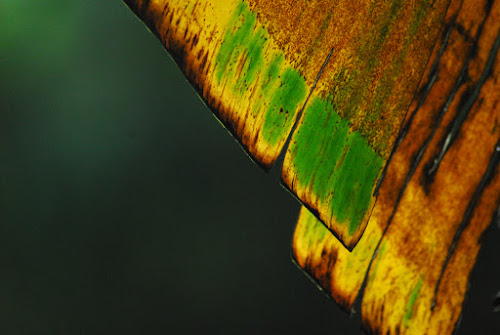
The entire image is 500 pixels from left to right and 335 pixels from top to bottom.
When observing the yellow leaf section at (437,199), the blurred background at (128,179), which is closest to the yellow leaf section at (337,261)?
the yellow leaf section at (437,199)

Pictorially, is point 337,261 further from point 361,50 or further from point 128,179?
point 128,179

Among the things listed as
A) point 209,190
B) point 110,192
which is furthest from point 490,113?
point 110,192

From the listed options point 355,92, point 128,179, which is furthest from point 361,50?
point 128,179

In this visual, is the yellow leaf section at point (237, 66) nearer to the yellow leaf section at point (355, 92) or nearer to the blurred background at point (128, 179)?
the yellow leaf section at point (355, 92)

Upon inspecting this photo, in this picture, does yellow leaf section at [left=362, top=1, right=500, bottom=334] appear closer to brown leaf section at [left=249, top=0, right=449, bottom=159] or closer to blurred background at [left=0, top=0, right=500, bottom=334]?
brown leaf section at [left=249, top=0, right=449, bottom=159]

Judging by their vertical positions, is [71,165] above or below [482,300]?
below

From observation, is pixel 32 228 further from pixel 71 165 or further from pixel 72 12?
pixel 72 12
